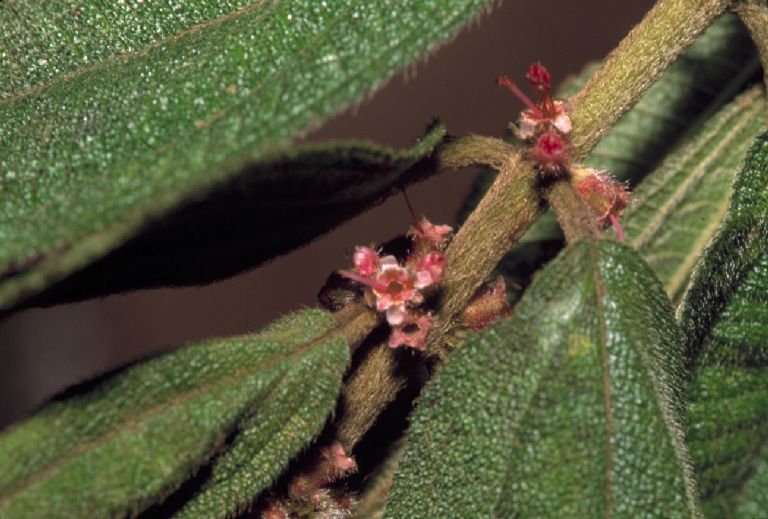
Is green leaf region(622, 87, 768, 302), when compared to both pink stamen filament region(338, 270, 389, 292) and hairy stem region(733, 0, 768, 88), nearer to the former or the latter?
hairy stem region(733, 0, 768, 88)

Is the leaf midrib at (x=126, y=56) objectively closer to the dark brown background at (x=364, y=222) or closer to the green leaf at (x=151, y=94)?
the green leaf at (x=151, y=94)

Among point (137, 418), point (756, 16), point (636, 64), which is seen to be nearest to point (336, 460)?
point (137, 418)

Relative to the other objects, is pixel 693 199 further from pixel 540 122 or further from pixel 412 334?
pixel 412 334

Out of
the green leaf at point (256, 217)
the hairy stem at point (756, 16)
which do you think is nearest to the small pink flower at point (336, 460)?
the green leaf at point (256, 217)

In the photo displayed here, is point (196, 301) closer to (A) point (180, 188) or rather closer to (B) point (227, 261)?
(B) point (227, 261)

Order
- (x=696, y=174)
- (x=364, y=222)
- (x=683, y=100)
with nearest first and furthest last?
(x=696, y=174), (x=683, y=100), (x=364, y=222)

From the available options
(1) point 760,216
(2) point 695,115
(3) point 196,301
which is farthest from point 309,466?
(3) point 196,301

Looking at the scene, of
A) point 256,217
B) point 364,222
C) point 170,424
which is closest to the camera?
point 170,424
